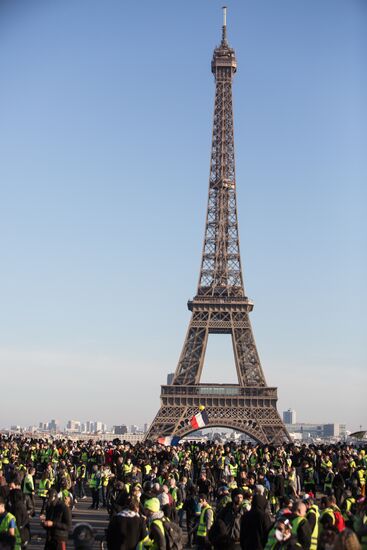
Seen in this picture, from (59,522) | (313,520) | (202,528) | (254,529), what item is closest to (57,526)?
(59,522)

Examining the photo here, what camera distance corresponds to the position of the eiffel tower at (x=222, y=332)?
80.0m

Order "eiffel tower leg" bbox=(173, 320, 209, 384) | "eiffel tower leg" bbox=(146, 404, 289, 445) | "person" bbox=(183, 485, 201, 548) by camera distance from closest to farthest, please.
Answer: "person" bbox=(183, 485, 201, 548)
"eiffel tower leg" bbox=(146, 404, 289, 445)
"eiffel tower leg" bbox=(173, 320, 209, 384)

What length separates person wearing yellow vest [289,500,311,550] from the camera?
1341cm

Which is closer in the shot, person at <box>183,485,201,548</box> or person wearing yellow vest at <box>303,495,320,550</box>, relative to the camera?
person wearing yellow vest at <box>303,495,320,550</box>

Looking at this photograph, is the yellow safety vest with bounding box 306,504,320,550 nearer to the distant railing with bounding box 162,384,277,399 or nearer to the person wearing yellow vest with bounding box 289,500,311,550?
the person wearing yellow vest with bounding box 289,500,311,550

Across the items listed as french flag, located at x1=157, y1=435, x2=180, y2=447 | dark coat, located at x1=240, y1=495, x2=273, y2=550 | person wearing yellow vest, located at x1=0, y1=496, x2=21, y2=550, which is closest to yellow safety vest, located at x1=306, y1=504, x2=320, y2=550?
dark coat, located at x1=240, y1=495, x2=273, y2=550

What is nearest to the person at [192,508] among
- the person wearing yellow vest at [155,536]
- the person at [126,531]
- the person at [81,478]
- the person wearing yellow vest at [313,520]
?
the person wearing yellow vest at [313,520]

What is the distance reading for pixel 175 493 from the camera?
851 inches

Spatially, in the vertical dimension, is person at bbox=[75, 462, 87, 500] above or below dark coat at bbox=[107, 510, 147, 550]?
above

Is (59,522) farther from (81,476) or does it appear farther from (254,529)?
Answer: (81,476)

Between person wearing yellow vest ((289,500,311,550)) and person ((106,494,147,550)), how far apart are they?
87.3 inches

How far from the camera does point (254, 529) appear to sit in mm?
14523

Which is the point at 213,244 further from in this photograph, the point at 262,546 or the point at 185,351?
the point at 262,546

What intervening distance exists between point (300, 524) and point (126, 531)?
8.52 feet
